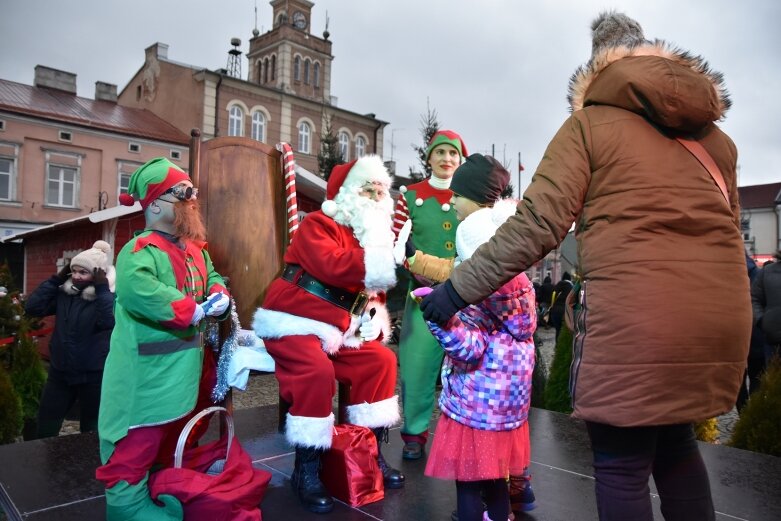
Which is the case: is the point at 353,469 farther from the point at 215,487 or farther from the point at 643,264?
the point at 643,264

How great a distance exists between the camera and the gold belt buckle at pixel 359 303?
128 inches

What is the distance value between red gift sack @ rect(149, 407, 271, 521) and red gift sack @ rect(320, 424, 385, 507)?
0.37 meters

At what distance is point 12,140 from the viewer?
2141 cm

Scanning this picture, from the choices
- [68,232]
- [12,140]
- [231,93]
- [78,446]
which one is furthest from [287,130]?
[78,446]

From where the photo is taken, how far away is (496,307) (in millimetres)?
2449

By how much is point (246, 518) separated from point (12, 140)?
23.4 m

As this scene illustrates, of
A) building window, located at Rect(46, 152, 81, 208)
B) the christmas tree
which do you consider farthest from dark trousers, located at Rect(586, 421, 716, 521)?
building window, located at Rect(46, 152, 81, 208)

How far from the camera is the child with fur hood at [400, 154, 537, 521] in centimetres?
233

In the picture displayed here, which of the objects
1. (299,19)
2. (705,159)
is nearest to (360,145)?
(299,19)

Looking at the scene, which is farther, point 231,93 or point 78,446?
point 231,93

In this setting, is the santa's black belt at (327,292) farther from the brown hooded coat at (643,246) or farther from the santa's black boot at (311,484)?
the brown hooded coat at (643,246)

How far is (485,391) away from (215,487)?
1.30 meters

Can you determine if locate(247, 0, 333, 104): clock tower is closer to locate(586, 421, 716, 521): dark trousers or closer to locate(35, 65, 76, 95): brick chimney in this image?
locate(35, 65, 76, 95): brick chimney

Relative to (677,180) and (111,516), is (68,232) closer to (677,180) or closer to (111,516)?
(111,516)
